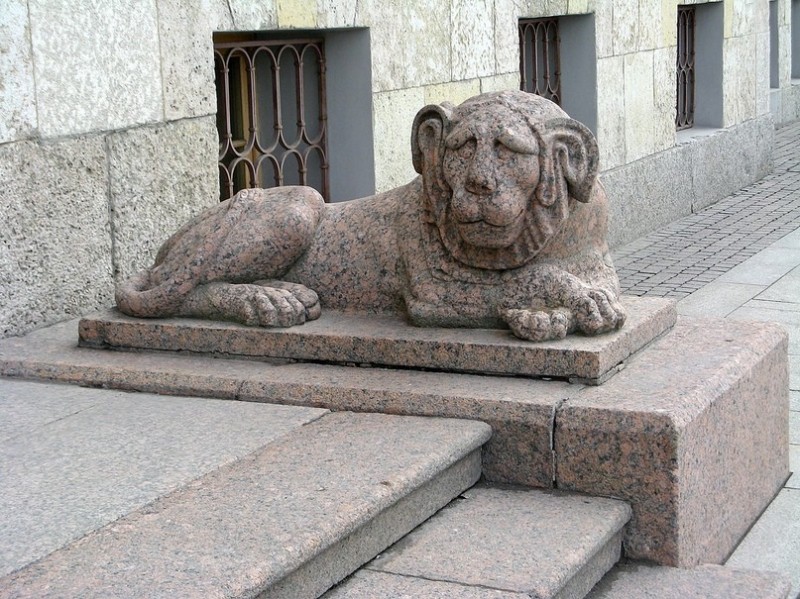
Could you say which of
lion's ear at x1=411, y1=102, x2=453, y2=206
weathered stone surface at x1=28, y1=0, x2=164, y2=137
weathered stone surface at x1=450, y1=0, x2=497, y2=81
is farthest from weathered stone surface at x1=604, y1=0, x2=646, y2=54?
lion's ear at x1=411, y1=102, x2=453, y2=206

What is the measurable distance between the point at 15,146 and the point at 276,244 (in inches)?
48.1

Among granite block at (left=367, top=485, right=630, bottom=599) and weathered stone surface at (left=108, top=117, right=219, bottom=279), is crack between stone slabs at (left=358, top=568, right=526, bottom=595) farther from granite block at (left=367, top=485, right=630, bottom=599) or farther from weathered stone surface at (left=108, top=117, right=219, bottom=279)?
weathered stone surface at (left=108, top=117, right=219, bottom=279)

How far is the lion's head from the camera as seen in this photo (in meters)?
4.22

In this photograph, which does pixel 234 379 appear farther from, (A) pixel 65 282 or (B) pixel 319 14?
(B) pixel 319 14

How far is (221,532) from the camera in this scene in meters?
3.23

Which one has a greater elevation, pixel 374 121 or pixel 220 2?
pixel 220 2

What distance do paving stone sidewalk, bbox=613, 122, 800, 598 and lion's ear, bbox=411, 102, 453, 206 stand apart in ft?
5.21

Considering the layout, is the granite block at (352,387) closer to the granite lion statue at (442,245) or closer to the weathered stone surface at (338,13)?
the granite lion statue at (442,245)

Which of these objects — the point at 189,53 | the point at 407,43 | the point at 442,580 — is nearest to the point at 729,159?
the point at 407,43

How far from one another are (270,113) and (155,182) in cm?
147

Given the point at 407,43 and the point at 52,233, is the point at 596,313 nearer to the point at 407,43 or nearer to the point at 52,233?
the point at 52,233

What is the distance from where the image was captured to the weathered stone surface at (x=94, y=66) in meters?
5.33

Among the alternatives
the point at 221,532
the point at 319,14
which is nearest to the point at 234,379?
the point at 221,532

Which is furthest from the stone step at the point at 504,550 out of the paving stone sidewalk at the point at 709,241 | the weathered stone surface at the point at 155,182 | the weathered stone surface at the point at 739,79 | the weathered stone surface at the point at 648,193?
the weathered stone surface at the point at 739,79
